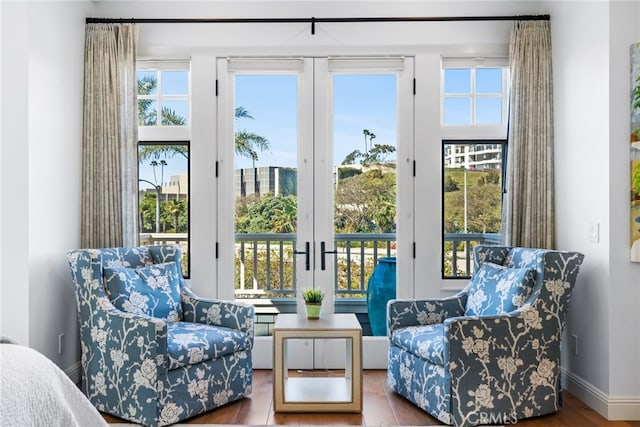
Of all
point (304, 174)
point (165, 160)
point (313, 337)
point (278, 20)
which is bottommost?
point (313, 337)

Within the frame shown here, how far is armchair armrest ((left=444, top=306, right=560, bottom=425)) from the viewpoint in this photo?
278 centimetres

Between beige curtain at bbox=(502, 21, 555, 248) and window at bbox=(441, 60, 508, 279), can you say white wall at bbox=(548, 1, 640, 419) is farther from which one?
window at bbox=(441, 60, 508, 279)

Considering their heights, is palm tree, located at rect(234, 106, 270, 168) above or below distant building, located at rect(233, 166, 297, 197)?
above

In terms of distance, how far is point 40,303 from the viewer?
3135 millimetres

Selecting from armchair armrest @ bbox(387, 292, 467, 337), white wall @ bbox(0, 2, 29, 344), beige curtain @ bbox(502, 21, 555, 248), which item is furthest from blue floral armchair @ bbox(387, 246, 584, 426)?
white wall @ bbox(0, 2, 29, 344)

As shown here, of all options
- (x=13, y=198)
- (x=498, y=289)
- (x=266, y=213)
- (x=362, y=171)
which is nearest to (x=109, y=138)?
(x=13, y=198)

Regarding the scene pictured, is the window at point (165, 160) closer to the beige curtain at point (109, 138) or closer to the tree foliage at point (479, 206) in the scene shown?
the beige curtain at point (109, 138)

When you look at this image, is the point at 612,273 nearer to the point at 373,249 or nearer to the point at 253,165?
the point at 373,249

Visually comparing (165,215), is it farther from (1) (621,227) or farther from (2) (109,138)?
(1) (621,227)

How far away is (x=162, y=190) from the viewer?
12.9ft

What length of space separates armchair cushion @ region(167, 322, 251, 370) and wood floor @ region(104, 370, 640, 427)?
1.09 ft

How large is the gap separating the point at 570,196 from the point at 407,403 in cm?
171

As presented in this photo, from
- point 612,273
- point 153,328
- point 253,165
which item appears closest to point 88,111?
point 253,165

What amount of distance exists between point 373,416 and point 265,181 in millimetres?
1848
